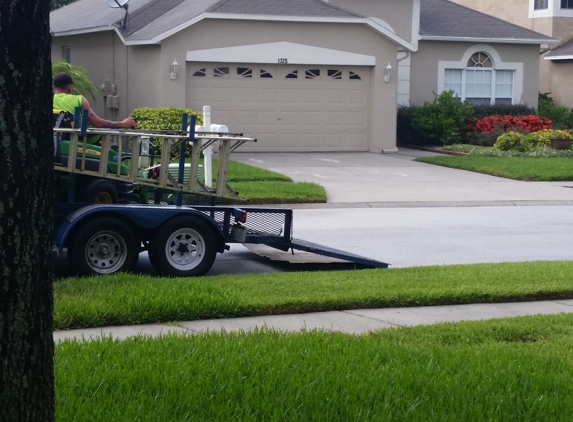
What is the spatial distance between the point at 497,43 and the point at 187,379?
2754 cm

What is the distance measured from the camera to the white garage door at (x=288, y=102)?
24750 mm

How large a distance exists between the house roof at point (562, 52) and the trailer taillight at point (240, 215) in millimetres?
27880

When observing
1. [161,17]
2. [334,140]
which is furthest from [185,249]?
[161,17]

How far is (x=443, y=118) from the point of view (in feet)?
94.7

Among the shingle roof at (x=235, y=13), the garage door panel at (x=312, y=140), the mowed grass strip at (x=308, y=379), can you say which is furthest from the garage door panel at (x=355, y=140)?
the mowed grass strip at (x=308, y=379)

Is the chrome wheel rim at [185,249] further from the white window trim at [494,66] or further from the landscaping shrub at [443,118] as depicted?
the white window trim at [494,66]

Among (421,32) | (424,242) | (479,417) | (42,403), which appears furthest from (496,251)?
(421,32)

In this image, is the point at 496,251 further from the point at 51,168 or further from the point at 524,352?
the point at 51,168

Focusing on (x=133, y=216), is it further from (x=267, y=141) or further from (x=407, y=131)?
(x=407, y=131)

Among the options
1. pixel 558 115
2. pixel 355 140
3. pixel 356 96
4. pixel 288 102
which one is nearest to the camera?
pixel 288 102

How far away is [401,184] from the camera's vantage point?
64.1 feet

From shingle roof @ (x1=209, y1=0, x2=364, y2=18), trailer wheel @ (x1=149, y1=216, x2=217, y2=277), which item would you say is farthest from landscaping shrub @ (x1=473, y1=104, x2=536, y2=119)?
trailer wheel @ (x1=149, y1=216, x2=217, y2=277)

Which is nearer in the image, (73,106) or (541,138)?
(73,106)

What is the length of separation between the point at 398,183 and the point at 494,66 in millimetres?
13125
